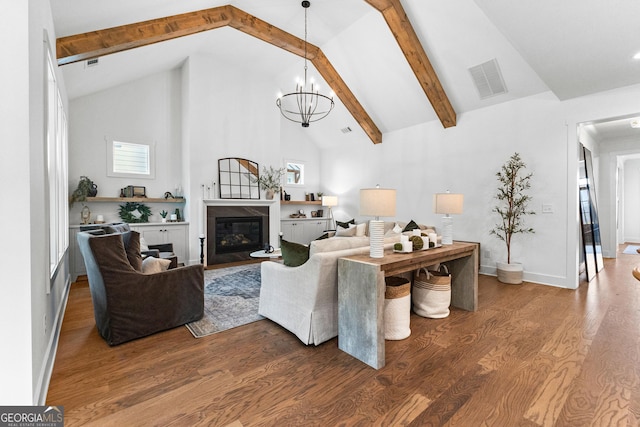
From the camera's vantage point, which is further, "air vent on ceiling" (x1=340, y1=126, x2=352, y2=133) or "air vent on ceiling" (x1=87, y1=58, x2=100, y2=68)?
"air vent on ceiling" (x1=340, y1=126, x2=352, y2=133)

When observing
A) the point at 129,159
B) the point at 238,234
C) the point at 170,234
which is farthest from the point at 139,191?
the point at 238,234

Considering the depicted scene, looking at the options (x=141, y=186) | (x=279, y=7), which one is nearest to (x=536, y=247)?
(x=279, y=7)

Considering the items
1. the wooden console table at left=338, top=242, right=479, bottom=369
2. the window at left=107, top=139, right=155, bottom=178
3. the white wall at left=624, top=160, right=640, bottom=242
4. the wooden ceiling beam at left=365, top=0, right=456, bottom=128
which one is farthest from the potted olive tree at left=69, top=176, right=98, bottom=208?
the white wall at left=624, top=160, right=640, bottom=242

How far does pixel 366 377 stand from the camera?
6.74 feet

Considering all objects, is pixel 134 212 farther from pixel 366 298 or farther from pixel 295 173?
pixel 366 298

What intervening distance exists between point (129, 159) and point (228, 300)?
12.4 ft

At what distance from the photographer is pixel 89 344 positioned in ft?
8.36

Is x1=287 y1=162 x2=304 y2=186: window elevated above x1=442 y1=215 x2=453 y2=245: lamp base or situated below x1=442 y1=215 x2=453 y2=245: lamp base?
above

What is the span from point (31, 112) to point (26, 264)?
855mm

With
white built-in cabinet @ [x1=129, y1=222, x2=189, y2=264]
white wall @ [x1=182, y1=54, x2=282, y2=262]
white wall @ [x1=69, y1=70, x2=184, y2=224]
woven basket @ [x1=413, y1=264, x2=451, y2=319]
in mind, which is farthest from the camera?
white wall @ [x1=182, y1=54, x2=282, y2=262]

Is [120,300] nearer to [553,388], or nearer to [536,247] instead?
[553,388]

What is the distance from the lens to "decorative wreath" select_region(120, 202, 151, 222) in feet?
17.5

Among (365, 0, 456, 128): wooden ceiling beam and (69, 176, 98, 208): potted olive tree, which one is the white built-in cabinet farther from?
(365, 0, 456, 128): wooden ceiling beam

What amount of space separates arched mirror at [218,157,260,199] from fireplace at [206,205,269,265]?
0.30 m
